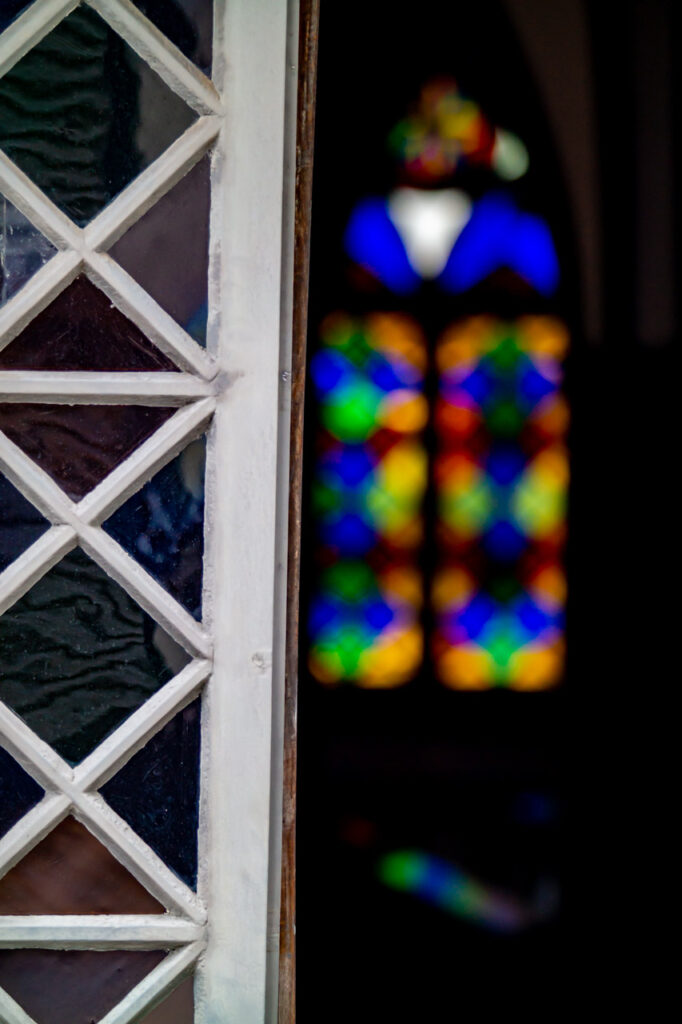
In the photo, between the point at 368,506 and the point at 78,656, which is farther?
the point at 368,506

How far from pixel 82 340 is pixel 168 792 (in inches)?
23.9

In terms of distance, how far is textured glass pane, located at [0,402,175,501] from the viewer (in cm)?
115

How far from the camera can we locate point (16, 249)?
1.15 meters

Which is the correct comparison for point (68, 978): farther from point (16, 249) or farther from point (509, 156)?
point (509, 156)

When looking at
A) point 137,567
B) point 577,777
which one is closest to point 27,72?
point 137,567

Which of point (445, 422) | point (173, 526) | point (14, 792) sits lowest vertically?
point (14, 792)

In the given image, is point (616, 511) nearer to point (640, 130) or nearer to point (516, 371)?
point (516, 371)

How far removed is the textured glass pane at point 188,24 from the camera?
3.80ft

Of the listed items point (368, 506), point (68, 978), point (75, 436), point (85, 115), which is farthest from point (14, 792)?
point (368, 506)

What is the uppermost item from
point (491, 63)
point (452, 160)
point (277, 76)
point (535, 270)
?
point (491, 63)

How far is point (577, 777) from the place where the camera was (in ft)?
9.69

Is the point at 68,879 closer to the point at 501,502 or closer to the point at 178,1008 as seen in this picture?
the point at 178,1008

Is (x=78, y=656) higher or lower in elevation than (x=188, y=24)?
lower

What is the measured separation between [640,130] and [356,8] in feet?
3.34
